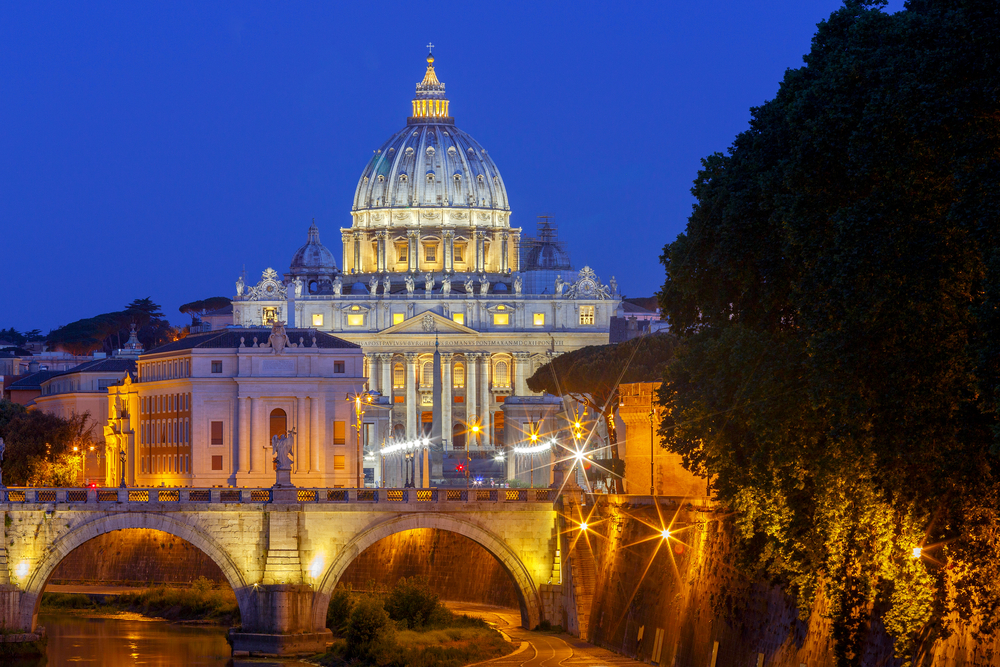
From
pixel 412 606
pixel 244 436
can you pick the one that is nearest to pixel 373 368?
pixel 244 436

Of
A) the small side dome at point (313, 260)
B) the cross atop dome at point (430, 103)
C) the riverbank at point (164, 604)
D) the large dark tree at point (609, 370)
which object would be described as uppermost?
the cross atop dome at point (430, 103)

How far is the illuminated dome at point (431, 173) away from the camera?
152375mm

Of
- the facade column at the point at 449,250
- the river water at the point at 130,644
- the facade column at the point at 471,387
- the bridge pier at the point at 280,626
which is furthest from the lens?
the facade column at the point at 449,250

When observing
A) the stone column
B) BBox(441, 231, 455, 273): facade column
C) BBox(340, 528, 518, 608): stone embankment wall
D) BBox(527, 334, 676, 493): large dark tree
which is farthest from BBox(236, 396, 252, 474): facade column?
BBox(441, 231, 455, 273): facade column

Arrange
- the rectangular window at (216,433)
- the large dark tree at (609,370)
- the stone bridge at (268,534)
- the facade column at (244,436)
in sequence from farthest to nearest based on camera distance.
Result: the rectangular window at (216,433)
the facade column at (244,436)
the large dark tree at (609,370)
the stone bridge at (268,534)

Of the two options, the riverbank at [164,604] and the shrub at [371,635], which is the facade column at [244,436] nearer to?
the riverbank at [164,604]

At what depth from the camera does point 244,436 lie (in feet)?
248

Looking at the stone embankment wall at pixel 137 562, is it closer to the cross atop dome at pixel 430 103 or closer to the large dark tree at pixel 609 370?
the large dark tree at pixel 609 370


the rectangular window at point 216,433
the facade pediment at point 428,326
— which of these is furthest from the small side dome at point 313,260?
the rectangular window at point 216,433

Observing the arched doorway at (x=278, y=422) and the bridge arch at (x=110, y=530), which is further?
the arched doorway at (x=278, y=422)

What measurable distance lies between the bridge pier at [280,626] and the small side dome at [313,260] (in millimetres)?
106648

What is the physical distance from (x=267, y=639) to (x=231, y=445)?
3346cm

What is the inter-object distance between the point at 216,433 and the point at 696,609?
45.1 m

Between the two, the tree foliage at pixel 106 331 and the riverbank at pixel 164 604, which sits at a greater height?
the tree foliage at pixel 106 331
